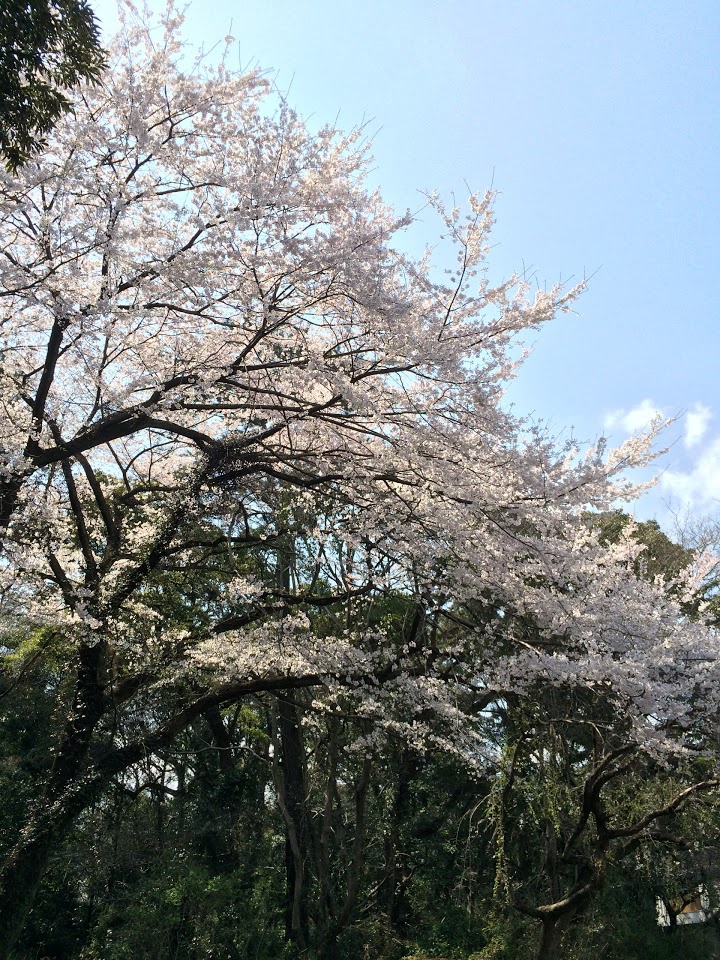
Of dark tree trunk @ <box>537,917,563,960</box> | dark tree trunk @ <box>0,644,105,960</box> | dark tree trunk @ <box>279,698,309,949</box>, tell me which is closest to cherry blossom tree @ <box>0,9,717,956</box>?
dark tree trunk @ <box>0,644,105,960</box>

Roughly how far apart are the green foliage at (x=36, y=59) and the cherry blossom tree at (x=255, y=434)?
0.79 m

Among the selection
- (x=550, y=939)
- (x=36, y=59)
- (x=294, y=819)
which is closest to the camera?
(x=36, y=59)

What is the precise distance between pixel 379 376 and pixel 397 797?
7.39m

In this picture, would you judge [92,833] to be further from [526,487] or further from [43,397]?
[526,487]

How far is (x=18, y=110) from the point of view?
12.3ft

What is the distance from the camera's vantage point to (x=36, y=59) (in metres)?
3.76

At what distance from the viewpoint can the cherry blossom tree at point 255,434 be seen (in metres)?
5.10

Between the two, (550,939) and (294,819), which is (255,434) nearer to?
(550,939)

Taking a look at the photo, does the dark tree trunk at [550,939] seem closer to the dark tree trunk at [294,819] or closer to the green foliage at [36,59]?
the dark tree trunk at [294,819]

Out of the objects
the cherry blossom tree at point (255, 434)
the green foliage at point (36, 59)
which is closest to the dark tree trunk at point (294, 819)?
the cherry blossom tree at point (255, 434)

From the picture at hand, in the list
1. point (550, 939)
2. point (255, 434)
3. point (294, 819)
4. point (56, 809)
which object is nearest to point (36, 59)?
point (255, 434)

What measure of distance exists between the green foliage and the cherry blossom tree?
0.79 metres

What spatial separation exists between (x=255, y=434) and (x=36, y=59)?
11.1ft

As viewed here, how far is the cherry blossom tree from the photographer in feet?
16.7
